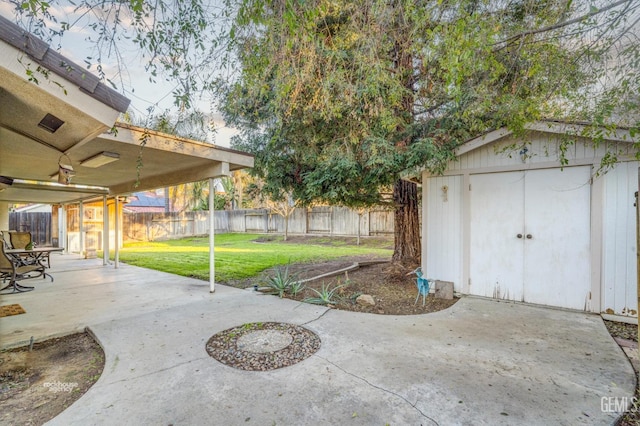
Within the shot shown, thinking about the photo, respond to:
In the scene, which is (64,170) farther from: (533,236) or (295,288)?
(533,236)

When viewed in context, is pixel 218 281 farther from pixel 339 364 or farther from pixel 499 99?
pixel 499 99

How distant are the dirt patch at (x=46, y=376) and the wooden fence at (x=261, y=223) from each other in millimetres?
11268

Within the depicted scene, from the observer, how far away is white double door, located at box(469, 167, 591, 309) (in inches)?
176

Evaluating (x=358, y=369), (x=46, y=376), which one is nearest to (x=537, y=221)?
(x=358, y=369)

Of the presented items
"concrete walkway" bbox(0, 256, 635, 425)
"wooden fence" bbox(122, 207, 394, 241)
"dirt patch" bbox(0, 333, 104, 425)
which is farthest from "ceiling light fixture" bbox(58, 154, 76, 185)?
"wooden fence" bbox(122, 207, 394, 241)

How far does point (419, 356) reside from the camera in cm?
310

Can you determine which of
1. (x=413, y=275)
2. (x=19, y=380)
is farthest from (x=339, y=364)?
(x=413, y=275)

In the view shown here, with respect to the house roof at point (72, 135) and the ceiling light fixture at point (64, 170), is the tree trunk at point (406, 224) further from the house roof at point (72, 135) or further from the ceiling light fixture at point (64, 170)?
the ceiling light fixture at point (64, 170)

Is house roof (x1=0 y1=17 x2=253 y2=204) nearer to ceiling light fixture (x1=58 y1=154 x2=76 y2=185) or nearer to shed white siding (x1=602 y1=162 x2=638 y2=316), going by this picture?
ceiling light fixture (x1=58 y1=154 x2=76 y2=185)

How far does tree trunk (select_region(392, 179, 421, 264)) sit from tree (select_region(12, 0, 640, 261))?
28.8 inches

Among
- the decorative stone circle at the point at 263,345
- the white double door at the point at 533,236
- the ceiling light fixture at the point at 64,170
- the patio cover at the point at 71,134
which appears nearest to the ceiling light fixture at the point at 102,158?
the patio cover at the point at 71,134

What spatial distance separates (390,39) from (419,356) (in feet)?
14.9

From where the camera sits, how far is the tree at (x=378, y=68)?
298cm

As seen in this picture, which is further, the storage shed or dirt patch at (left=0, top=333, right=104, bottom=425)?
the storage shed
